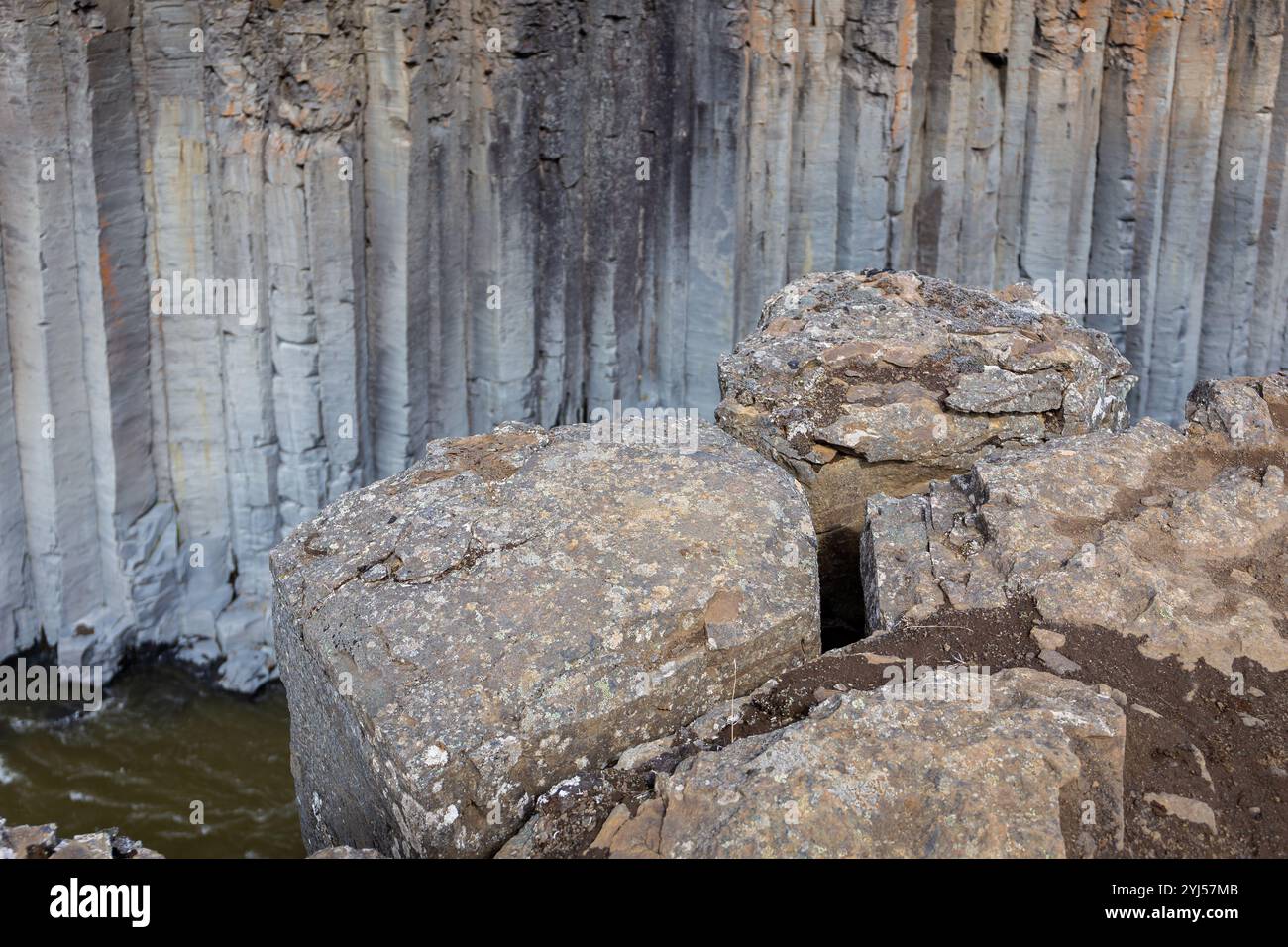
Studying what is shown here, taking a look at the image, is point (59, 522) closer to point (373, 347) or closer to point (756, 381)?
point (373, 347)

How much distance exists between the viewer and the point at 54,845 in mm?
3273

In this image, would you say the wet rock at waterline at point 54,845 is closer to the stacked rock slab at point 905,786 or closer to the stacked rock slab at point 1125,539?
the stacked rock slab at point 905,786

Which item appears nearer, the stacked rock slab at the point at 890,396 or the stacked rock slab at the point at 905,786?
the stacked rock slab at the point at 905,786

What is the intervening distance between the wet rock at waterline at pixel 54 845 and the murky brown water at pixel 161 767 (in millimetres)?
4577

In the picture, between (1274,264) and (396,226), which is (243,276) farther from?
(1274,264)

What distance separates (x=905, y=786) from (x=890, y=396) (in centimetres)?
215

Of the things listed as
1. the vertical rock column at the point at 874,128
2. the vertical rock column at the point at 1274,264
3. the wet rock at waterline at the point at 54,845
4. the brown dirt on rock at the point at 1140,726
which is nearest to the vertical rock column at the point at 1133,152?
the vertical rock column at the point at 1274,264

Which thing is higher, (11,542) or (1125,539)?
(1125,539)

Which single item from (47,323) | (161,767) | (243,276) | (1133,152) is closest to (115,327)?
(47,323)

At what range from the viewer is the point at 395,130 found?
866 cm

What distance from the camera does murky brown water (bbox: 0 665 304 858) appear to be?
26.2 feet

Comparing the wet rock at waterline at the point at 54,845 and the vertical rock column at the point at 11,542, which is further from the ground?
the wet rock at waterline at the point at 54,845

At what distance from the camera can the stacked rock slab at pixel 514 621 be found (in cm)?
354
